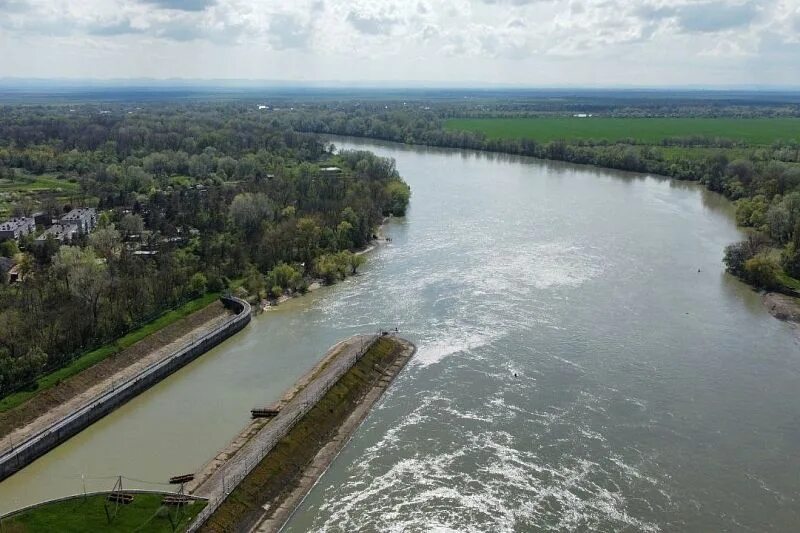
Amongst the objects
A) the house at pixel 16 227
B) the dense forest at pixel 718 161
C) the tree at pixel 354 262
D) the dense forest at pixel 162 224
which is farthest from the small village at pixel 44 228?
the dense forest at pixel 718 161

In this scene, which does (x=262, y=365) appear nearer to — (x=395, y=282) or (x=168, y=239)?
(x=395, y=282)

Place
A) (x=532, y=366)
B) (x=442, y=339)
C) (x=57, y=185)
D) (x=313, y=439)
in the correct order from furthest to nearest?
(x=57, y=185)
(x=442, y=339)
(x=532, y=366)
(x=313, y=439)

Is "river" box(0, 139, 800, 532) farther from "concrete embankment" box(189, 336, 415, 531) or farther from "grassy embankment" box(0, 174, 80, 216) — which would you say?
"grassy embankment" box(0, 174, 80, 216)

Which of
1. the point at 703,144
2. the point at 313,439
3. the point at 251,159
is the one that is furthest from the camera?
the point at 703,144

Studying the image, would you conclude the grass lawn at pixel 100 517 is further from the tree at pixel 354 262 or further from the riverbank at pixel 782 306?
the riverbank at pixel 782 306

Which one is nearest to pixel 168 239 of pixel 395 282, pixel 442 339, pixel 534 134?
pixel 395 282

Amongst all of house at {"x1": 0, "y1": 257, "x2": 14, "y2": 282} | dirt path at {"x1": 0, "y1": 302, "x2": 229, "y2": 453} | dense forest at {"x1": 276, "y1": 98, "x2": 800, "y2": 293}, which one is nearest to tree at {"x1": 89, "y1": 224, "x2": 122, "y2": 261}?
house at {"x1": 0, "y1": 257, "x2": 14, "y2": 282}
